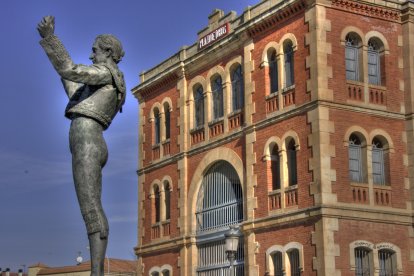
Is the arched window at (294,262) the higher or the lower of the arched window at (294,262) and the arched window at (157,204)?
the lower

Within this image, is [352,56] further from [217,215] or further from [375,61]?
[217,215]

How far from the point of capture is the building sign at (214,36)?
99.7 ft

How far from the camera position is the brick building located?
2452 centimetres

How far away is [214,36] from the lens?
31172mm

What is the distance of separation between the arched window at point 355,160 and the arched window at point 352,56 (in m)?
2.02

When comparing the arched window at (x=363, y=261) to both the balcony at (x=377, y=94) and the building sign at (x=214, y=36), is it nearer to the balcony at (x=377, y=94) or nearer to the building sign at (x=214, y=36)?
the balcony at (x=377, y=94)

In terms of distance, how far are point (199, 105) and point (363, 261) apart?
10.4m

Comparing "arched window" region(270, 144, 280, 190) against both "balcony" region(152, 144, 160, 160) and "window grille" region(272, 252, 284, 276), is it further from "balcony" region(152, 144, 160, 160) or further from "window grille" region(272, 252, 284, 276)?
"balcony" region(152, 144, 160, 160)

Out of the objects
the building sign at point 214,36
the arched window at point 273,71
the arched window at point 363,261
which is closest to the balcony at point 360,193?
the arched window at point 363,261

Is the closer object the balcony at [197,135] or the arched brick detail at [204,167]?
the arched brick detail at [204,167]

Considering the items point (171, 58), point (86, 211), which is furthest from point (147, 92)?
point (86, 211)

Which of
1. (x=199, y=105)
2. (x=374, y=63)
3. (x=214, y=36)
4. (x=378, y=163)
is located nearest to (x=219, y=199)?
(x=199, y=105)

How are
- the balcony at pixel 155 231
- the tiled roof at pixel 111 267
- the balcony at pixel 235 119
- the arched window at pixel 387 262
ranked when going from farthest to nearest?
the tiled roof at pixel 111 267 < the balcony at pixel 155 231 < the balcony at pixel 235 119 < the arched window at pixel 387 262

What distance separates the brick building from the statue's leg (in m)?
17.6
